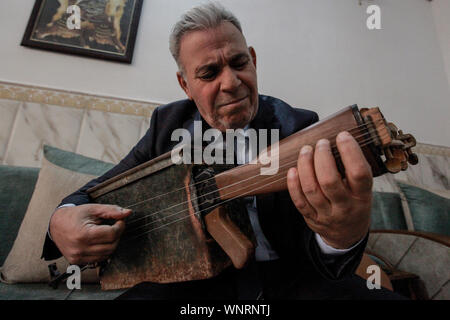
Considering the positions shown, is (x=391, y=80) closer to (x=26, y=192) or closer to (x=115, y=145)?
(x=115, y=145)

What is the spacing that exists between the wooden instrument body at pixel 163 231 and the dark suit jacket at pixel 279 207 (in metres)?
0.17

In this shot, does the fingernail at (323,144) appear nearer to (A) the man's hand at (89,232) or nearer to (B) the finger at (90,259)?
(A) the man's hand at (89,232)

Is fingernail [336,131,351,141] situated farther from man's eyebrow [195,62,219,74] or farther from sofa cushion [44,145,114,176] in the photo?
sofa cushion [44,145,114,176]

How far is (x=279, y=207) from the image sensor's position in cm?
77

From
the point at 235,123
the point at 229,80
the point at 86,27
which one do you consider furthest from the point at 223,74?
the point at 86,27

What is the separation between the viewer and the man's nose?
749mm

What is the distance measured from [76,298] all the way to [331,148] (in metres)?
0.91

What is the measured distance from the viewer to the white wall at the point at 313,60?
1632mm

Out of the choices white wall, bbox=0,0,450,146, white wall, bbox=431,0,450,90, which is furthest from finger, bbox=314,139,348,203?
white wall, bbox=431,0,450,90

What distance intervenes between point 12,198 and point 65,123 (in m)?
0.63

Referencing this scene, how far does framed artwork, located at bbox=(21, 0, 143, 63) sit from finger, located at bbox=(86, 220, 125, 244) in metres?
1.46

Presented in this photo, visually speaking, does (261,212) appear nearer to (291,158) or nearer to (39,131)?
(291,158)

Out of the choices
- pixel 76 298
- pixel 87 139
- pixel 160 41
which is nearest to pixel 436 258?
pixel 76 298

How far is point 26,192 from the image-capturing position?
1077 millimetres
